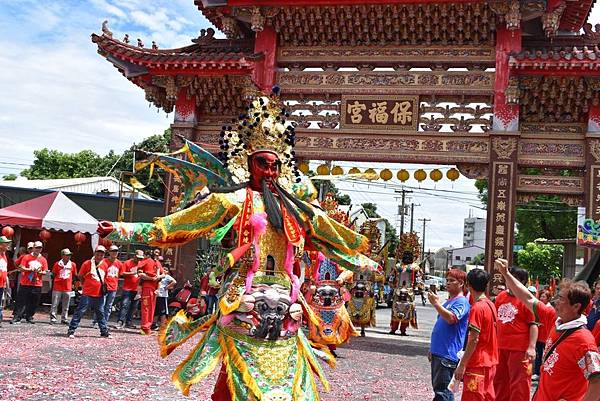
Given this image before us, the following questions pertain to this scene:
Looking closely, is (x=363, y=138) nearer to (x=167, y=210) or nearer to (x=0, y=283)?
(x=167, y=210)

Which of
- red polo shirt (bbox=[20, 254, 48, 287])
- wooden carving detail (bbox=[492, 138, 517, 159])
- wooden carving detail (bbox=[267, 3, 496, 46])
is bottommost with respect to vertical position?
red polo shirt (bbox=[20, 254, 48, 287])

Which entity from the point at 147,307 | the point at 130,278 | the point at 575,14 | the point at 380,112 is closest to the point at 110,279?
the point at 130,278

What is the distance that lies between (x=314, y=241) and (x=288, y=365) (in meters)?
1.01

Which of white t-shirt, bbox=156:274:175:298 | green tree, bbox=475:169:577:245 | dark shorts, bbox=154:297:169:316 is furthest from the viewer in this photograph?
green tree, bbox=475:169:577:245

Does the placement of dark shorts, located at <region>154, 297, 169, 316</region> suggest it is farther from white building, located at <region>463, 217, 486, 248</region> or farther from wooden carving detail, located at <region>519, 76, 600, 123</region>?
white building, located at <region>463, 217, 486, 248</region>

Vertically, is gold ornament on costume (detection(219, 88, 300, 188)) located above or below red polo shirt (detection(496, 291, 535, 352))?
above

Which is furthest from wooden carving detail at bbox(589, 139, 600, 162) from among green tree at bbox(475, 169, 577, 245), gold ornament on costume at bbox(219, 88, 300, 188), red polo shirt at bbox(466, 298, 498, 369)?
green tree at bbox(475, 169, 577, 245)

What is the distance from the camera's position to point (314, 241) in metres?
4.80

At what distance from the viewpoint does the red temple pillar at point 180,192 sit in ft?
48.2

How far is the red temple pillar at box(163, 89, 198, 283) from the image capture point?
48.2 feet

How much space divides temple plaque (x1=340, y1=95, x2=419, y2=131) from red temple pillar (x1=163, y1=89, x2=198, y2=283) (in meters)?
3.45

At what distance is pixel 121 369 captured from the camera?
8305 millimetres

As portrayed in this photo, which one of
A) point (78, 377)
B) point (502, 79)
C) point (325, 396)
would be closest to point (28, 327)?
point (78, 377)

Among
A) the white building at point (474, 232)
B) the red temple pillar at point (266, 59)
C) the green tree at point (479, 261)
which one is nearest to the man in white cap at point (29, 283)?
the red temple pillar at point (266, 59)
